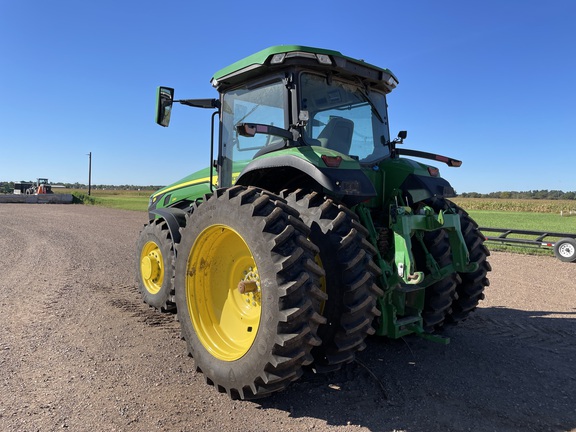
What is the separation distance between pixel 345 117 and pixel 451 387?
2.56m

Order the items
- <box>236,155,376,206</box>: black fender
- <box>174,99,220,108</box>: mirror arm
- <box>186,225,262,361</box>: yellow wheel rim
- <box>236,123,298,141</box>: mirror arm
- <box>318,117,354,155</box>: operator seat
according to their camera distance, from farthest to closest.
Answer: <box>174,99,220,108</box>: mirror arm → <box>318,117,354,155</box>: operator seat → <box>186,225,262,361</box>: yellow wheel rim → <box>236,123,298,141</box>: mirror arm → <box>236,155,376,206</box>: black fender

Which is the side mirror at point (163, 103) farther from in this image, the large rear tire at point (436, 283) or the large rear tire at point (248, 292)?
the large rear tire at point (436, 283)

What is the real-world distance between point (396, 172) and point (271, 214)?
5.50 ft

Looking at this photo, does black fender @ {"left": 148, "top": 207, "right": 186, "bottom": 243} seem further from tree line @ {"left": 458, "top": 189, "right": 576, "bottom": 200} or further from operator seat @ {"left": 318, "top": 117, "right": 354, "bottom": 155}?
tree line @ {"left": 458, "top": 189, "right": 576, "bottom": 200}

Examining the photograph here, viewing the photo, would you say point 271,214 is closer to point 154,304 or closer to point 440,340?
point 440,340

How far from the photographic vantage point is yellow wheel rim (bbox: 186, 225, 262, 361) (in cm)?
325

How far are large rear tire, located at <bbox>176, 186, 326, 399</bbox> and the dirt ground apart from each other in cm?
31

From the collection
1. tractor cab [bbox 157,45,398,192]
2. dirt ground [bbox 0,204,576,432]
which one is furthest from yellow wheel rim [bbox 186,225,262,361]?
tractor cab [bbox 157,45,398,192]

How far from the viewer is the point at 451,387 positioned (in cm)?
331

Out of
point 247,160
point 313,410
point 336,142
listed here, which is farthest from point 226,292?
point 336,142

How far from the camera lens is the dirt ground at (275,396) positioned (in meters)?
2.75

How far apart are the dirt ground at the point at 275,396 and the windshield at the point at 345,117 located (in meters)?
1.99

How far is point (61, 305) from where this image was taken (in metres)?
5.23

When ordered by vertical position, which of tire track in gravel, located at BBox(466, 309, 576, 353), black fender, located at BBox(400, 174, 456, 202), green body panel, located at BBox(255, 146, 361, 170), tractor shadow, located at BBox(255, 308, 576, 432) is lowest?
tractor shadow, located at BBox(255, 308, 576, 432)
